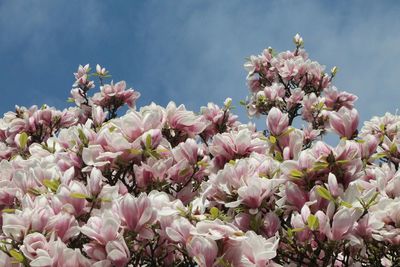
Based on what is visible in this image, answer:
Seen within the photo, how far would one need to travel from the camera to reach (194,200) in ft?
14.5

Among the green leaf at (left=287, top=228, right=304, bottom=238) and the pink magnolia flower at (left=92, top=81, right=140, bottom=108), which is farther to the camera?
→ the pink magnolia flower at (left=92, top=81, right=140, bottom=108)

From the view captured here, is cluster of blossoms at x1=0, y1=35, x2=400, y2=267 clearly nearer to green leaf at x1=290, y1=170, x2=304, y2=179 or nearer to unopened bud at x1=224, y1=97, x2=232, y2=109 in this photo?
green leaf at x1=290, y1=170, x2=304, y2=179

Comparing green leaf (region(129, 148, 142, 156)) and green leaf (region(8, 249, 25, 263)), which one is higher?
green leaf (region(129, 148, 142, 156))

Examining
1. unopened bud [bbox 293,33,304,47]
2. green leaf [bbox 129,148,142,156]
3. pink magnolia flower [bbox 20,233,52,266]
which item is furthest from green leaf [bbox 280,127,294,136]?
unopened bud [bbox 293,33,304,47]

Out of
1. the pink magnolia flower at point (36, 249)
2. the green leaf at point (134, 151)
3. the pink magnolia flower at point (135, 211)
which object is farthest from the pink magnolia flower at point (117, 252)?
the green leaf at point (134, 151)

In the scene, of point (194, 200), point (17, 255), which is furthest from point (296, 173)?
point (17, 255)

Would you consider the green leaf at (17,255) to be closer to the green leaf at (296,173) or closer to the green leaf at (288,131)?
the green leaf at (296,173)

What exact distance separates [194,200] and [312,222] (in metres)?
1.07

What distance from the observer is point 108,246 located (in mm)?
3523

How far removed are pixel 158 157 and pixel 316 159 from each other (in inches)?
53.9

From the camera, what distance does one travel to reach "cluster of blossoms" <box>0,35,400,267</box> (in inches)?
141

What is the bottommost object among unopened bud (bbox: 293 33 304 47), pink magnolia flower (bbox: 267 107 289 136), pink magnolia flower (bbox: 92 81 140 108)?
pink magnolia flower (bbox: 267 107 289 136)

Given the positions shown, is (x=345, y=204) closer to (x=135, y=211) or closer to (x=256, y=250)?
(x=256, y=250)

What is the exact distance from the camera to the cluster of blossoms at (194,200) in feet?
11.7
